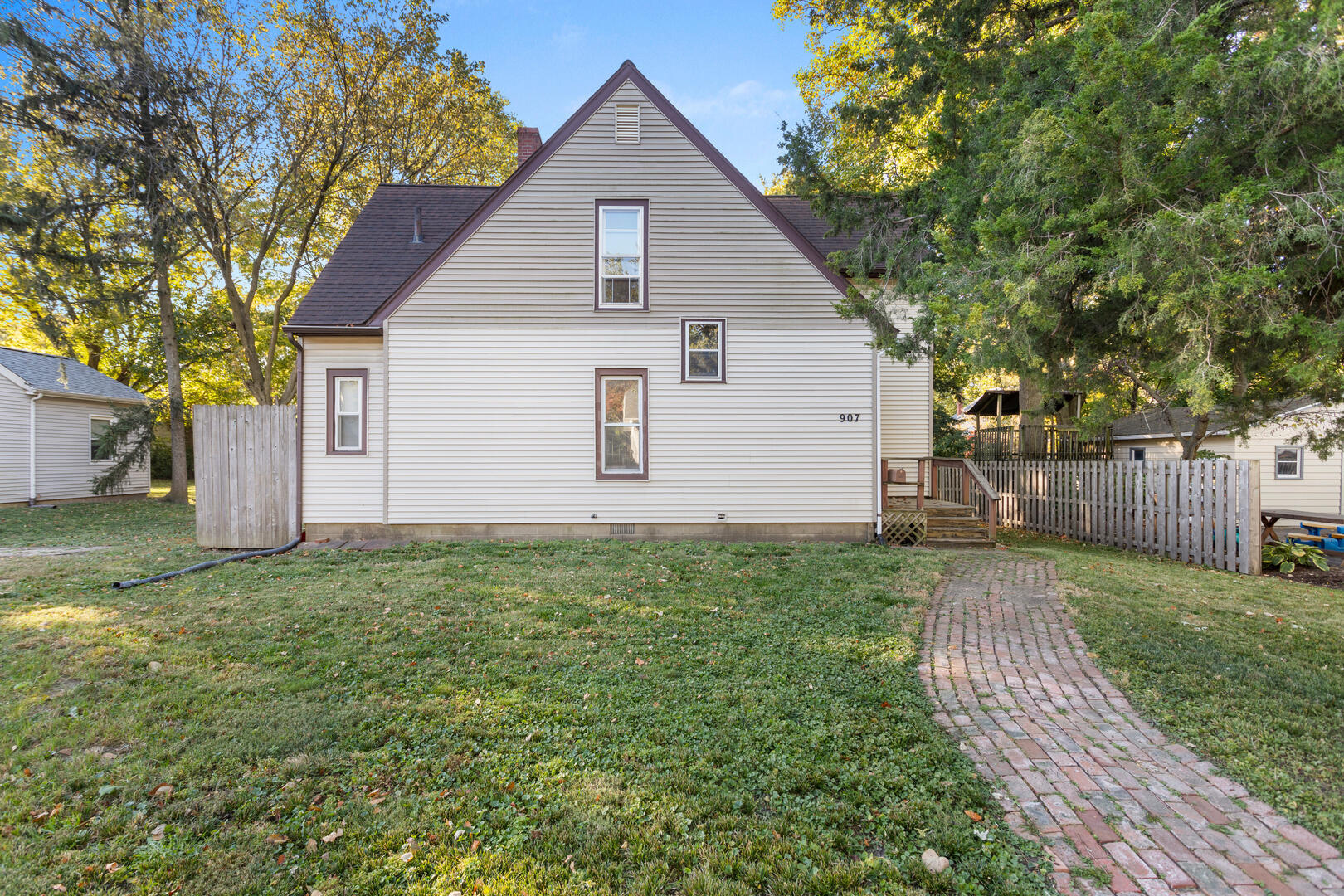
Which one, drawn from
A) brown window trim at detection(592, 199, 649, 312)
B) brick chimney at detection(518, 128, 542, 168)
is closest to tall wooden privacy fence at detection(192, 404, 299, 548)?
brown window trim at detection(592, 199, 649, 312)

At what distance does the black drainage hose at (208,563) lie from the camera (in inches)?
284

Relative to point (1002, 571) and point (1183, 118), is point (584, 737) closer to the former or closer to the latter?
point (1183, 118)

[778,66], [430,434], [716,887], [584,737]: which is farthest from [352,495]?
[778,66]

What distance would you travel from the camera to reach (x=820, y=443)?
36.4 ft

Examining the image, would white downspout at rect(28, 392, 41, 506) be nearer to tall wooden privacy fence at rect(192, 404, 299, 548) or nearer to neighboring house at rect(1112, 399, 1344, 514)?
tall wooden privacy fence at rect(192, 404, 299, 548)

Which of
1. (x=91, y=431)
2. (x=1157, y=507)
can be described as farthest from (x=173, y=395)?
(x=1157, y=507)

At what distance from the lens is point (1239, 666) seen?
4652 millimetres

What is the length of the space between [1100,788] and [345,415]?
39.4 feet

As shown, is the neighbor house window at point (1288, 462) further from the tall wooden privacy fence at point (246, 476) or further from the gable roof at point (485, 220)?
the tall wooden privacy fence at point (246, 476)

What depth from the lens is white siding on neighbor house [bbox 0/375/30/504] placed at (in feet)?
58.7

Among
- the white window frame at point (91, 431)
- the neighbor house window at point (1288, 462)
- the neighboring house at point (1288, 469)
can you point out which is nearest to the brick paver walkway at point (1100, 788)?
the neighboring house at point (1288, 469)

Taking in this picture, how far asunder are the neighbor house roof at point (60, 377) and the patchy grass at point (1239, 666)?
25.6 m

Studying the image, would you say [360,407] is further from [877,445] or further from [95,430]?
[95,430]

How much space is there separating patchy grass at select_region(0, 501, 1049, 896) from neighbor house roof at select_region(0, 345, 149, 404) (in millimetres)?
18093
